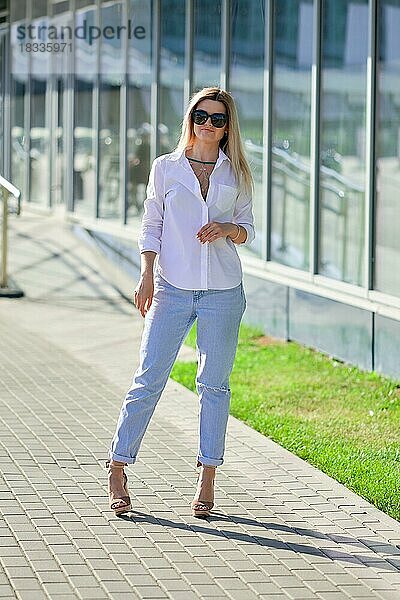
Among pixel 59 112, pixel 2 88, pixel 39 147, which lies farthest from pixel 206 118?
pixel 2 88

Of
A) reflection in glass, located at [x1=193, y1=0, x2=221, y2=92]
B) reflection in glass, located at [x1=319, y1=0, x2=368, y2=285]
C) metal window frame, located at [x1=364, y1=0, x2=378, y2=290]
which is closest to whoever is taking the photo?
metal window frame, located at [x1=364, y1=0, x2=378, y2=290]

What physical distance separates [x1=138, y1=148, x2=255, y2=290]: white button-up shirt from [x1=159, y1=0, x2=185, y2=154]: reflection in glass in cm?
822

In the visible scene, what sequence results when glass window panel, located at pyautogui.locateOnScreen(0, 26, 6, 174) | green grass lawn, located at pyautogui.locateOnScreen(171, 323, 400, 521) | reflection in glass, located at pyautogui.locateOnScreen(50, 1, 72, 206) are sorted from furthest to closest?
glass window panel, located at pyautogui.locateOnScreen(0, 26, 6, 174)
reflection in glass, located at pyautogui.locateOnScreen(50, 1, 72, 206)
green grass lawn, located at pyautogui.locateOnScreen(171, 323, 400, 521)

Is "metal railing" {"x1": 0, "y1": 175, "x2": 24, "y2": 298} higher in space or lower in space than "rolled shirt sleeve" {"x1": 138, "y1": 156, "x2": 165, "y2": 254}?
lower

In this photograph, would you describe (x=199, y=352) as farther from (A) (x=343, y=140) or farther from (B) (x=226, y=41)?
(B) (x=226, y=41)

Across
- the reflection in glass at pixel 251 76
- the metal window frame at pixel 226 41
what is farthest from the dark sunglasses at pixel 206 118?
the metal window frame at pixel 226 41

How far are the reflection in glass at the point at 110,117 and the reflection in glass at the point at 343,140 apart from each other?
5.54 m

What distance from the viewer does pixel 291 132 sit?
1199cm

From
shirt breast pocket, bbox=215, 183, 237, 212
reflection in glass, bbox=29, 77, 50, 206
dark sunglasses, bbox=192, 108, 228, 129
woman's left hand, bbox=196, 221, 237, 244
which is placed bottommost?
reflection in glass, bbox=29, 77, 50, 206

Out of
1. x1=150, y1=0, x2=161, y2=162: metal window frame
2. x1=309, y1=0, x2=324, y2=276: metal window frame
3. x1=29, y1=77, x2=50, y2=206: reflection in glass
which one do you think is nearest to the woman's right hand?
x1=309, y1=0, x2=324, y2=276: metal window frame

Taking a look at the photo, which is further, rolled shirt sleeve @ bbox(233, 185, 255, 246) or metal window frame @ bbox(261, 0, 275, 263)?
metal window frame @ bbox(261, 0, 275, 263)

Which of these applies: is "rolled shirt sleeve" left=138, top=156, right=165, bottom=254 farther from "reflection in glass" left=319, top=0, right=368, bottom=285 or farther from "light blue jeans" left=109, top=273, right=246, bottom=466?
"reflection in glass" left=319, top=0, right=368, bottom=285

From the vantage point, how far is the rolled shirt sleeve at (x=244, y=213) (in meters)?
6.43

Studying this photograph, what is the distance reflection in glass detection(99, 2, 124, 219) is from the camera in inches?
660
